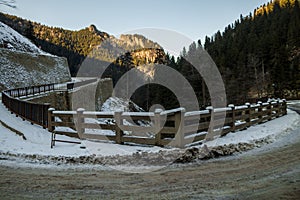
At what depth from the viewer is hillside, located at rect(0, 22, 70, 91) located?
27.6 meters

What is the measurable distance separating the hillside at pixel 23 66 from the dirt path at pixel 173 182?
2577 cm

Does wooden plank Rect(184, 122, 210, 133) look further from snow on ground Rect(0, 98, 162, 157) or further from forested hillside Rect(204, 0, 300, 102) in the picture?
forested hillside Rect(204, 0, 300, 102)

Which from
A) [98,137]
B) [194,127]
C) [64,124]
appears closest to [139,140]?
[98,137]

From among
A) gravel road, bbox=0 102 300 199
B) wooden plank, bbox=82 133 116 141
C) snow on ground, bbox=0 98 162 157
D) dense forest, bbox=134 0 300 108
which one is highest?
dense forest, bbox=134 0 300 108

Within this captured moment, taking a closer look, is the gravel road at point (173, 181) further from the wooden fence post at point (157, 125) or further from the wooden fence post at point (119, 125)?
the wooden fence post at point (119, 125)

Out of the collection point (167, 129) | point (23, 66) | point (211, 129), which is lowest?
point (211, 129)

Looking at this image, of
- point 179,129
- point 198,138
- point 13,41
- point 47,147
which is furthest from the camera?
point 13,41

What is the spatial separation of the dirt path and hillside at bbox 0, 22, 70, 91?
25771 millimetres

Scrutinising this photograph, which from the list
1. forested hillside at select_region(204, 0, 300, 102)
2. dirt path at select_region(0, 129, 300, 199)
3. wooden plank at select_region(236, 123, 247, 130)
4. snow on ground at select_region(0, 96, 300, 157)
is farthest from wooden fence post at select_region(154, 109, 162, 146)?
A: forested hillside at select_region(204, 0, 300, 102)

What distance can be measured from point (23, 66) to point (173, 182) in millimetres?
32346

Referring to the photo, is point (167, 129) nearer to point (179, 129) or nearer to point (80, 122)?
point (179, 129)

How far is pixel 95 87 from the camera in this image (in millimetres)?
31672

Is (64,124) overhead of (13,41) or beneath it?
beneath

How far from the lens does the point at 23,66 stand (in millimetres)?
30516
